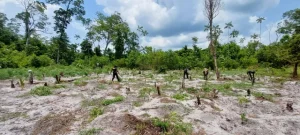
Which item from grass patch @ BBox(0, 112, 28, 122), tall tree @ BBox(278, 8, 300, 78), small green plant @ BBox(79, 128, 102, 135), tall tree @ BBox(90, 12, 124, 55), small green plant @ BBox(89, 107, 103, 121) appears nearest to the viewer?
small green plant @ BBox(79, 128, 102, 135)

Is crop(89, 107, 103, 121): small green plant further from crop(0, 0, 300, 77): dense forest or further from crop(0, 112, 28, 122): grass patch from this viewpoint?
crop(0, 0, 300, 77): dense forest

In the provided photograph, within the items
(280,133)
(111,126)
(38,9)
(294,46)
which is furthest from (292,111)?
(38,9)

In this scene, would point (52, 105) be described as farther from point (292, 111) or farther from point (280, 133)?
point (292, 111)

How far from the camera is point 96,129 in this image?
6332 mm

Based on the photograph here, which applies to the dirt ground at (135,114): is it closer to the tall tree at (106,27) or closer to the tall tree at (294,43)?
the tall tree at (294,43)

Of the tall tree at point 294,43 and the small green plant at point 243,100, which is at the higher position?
the tall tree at point 294,43

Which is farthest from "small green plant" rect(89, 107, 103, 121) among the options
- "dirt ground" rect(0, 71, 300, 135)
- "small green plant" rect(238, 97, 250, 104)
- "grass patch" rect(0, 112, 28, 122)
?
"small green plant" rect(238, 97, 250, 104)

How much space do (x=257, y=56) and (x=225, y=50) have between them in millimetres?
4774

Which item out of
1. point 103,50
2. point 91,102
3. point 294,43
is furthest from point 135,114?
point 103,50

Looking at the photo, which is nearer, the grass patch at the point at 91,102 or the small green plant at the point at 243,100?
the grass patch at the point at 91,102

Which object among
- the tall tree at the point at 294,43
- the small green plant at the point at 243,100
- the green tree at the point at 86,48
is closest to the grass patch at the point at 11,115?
the small green plant at the point at 243,100

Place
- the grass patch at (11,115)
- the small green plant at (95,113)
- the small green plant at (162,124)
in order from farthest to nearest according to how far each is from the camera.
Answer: the grass patch at (11,115)
the small green plant at (95,113)
the small green plant at (162,124)

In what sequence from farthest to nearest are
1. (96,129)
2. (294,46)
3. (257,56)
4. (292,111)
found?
(257,56) → (294,46) → (292,111) → (96,129)

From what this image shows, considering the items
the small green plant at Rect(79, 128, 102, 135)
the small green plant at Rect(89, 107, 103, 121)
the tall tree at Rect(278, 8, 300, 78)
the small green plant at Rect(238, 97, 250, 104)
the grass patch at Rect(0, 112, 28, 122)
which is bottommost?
the small green plant at Rect(79, 128, 102, 135)
